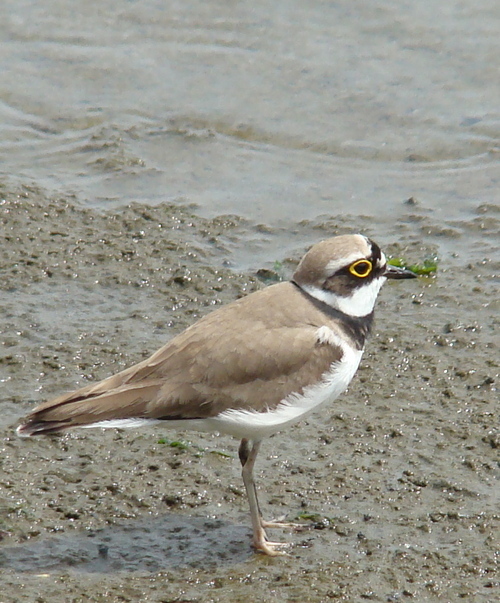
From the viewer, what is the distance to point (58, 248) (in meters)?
8.20

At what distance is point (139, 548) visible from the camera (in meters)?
5.44

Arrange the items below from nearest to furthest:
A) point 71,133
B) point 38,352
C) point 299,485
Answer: point 299,485, point 38,352, point 71,133

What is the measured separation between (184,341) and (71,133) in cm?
539

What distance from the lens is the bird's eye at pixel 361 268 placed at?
19.4ft

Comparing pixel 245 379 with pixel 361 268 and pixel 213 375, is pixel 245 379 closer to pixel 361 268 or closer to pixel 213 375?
pixel 213 375

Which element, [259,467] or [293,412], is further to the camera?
[259,467]

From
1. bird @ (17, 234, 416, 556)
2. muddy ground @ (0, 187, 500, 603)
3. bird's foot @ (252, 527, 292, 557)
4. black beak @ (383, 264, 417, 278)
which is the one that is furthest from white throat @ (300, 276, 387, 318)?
bird's foot @ (252, 527, 292, 557)

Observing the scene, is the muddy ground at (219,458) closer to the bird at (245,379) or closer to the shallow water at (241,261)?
the shallow water at (241,261)

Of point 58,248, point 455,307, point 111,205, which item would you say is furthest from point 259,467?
point 111,205

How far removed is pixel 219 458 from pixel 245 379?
89 cm

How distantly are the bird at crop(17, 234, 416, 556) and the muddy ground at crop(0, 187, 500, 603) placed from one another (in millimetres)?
369

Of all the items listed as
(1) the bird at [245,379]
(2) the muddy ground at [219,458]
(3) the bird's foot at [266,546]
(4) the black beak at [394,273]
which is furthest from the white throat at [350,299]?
(3) the bird's foot at [266,546]

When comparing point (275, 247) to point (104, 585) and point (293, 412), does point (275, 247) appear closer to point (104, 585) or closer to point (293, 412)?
point (293, 412)

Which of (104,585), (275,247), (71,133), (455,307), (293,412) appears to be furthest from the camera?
(71,133)
